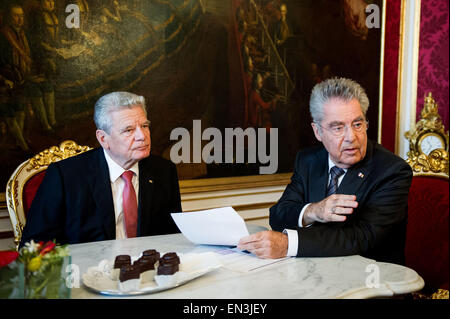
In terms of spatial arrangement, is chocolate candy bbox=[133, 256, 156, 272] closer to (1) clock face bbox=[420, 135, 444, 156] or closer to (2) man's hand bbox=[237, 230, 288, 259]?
(2) man's hand bbox=[237, 230, 288, 259]

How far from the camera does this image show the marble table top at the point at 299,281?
1.38 meters

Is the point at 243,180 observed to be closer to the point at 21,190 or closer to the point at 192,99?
the point at 192,99

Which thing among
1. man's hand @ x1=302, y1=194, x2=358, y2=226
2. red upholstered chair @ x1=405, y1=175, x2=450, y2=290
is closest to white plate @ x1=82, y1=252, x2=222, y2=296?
man's hand @ x1=302, y1=194, x2=358, y2=226

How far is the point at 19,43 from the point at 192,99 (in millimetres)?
1379

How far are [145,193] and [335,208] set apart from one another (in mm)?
1261

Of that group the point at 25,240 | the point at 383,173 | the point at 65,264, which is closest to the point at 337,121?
the point at 383,173

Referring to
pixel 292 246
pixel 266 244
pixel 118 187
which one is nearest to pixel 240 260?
pixel 266 244

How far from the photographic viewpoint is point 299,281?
151cm

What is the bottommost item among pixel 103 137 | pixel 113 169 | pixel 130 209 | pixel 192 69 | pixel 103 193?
pixel 130 209

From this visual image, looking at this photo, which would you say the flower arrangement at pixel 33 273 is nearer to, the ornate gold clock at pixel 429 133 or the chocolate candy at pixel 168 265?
the chocolate candy at pixel 168 265

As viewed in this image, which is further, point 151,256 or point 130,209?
point 130,209

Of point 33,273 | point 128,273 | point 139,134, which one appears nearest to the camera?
point 33,273

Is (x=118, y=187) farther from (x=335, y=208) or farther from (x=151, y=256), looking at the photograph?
(x=335, y=208)

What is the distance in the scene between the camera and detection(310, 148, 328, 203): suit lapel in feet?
8.27
